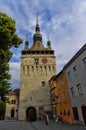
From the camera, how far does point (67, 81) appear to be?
25.5 metres

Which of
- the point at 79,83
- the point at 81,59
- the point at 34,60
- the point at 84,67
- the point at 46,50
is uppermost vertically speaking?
the point at 46,50

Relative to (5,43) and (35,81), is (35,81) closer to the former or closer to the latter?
(35,81)

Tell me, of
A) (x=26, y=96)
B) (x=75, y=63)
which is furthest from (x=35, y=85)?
(x=75, y=63)

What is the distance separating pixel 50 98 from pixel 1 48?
33.5 m

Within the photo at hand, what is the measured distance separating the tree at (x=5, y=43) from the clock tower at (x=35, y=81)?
3084 centimetres

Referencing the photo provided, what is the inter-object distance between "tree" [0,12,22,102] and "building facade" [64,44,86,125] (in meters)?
11.5

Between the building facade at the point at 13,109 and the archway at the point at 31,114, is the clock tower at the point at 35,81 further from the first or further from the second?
the building facade at the point at 13,109

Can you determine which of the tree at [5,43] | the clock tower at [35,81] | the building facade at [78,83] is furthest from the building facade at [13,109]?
the tree at [5,43]

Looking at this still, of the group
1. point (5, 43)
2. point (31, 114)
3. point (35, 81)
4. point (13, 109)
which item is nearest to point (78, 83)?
point (5, 43)

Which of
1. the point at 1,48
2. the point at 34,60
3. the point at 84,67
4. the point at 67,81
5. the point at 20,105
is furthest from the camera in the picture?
the point at 34,60

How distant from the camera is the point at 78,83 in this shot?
21.0 m

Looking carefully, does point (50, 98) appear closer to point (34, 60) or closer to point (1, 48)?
point (34, 60)

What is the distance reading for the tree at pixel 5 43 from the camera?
30.8 ft

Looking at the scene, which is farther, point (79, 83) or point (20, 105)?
point (20, 105)
